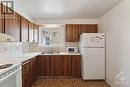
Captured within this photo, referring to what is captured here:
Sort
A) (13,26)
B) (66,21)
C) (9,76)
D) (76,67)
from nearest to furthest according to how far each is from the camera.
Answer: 1. (9,76)
2. (13,26)
3. (76,67)
4. (66,21)

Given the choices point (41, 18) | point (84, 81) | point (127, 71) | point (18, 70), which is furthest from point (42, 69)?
point (127, 71)

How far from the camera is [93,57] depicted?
491cm

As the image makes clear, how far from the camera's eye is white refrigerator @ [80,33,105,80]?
490cm

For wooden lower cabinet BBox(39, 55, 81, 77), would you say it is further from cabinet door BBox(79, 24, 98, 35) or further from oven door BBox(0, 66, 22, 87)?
oven door BBox(0, 66, 22, 87)

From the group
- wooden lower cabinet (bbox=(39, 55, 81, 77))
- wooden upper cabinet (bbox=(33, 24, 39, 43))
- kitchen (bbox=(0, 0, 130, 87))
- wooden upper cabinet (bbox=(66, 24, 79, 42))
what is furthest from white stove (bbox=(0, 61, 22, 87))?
wooden upper cabinet (bbox=(66, 24, 79, 42))

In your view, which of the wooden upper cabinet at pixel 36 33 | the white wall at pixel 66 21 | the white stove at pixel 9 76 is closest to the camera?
the white stove at pixel 9 76

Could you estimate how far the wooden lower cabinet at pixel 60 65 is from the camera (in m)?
5.35

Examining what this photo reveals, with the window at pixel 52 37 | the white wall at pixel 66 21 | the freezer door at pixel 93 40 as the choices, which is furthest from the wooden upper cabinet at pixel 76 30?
the freezer door at pixel 93 40

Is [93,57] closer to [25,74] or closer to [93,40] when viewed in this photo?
[93,40]

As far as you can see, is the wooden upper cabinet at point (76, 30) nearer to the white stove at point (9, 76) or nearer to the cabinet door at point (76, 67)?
the cabinet door at point (76, 67)

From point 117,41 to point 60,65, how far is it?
2.28 metres

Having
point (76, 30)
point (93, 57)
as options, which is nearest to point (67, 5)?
point (93, 57)

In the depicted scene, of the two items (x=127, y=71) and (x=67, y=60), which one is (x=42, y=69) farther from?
(x=127, y=71)

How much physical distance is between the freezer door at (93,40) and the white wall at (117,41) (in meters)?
0.22
